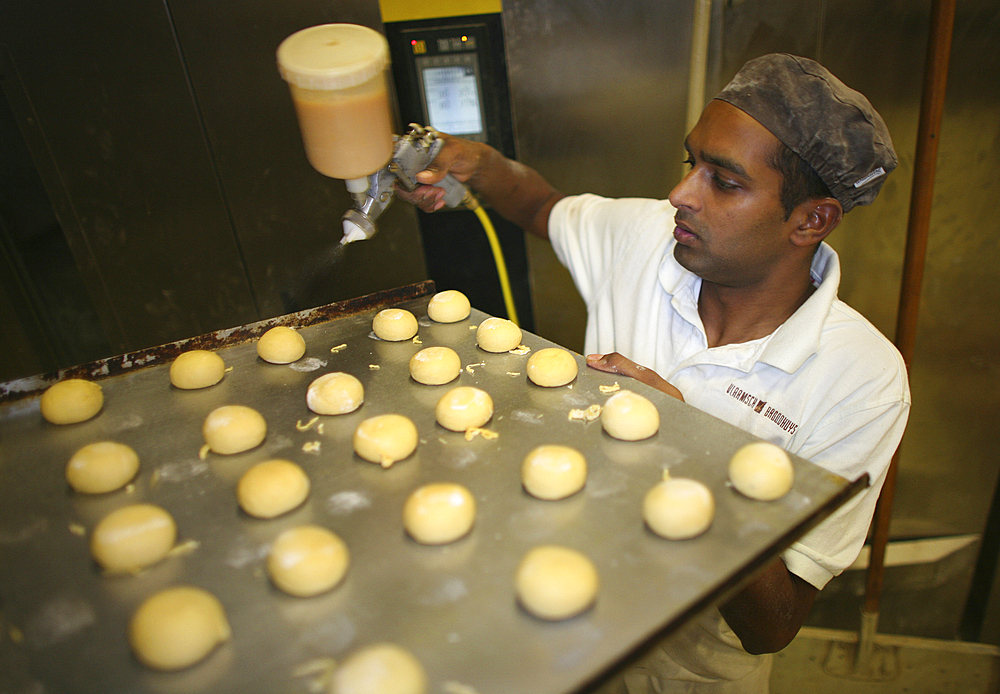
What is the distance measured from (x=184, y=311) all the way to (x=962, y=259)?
272 cm

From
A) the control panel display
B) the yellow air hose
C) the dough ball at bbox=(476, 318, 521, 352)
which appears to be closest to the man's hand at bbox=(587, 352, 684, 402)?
the dough ball at bbox=(476, 318, 521, 352)

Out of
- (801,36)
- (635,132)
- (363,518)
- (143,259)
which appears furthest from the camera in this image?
(635,132)

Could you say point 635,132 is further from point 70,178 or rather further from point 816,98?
point 70,178

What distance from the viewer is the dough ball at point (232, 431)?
1.04 meters

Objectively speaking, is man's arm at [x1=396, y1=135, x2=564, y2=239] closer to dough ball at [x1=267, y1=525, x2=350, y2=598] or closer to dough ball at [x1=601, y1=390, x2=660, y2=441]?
dough ball at [x1=601, y1=390, x2=660, y2=441]

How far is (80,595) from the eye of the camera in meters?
0.79

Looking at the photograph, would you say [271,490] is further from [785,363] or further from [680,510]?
[785,363]

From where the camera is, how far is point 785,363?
126 cm

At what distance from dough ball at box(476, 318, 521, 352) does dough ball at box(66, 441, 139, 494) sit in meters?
0.75

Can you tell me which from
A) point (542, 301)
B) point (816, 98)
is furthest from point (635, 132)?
point (816, 98)

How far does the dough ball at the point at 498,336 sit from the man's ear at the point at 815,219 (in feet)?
2.24

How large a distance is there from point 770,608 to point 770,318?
69cm

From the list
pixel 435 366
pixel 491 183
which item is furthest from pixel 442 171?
pixel 435 366

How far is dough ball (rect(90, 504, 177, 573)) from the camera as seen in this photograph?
812 millimetres
